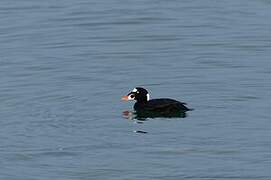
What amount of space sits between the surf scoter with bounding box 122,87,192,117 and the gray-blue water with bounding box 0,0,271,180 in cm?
31

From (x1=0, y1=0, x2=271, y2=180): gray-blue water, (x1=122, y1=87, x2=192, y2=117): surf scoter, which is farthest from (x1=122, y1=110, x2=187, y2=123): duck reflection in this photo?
(x1=0, y1=0, x2=271, y2=180): gray-blue water

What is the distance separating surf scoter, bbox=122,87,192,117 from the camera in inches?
1094

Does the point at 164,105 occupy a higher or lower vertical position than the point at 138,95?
lower

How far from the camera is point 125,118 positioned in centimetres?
2795

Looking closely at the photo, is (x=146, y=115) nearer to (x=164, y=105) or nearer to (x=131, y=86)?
(x=164, y=105)

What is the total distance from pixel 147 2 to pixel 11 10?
15.1 feet

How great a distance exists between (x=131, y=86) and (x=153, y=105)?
2514 mm

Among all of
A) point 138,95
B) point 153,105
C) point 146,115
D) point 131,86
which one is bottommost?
point 146,115

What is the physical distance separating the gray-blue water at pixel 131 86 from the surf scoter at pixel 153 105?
1.01 feet

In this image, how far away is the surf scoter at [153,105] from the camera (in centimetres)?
2780

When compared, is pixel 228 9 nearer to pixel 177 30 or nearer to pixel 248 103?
pixel 177 30

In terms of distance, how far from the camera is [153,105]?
28281 mm

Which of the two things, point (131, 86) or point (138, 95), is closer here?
point (138, 95)

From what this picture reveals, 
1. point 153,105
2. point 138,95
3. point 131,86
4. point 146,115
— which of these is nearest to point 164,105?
point 153,105
